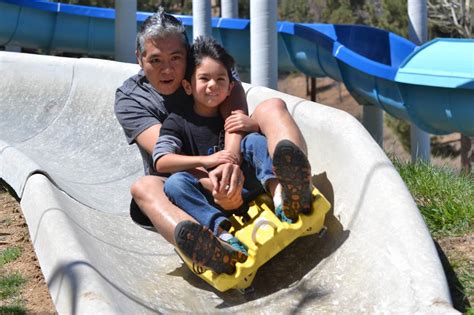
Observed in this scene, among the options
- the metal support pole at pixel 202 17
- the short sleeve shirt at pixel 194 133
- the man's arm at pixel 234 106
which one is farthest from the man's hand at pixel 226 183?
the metal support pole at pixel 202 17

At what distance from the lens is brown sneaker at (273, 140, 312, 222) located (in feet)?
9.96

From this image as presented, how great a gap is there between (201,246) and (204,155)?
70cm

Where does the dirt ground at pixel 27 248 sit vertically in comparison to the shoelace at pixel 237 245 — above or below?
below

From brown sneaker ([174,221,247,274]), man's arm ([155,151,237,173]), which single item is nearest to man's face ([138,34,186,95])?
man's arm ([155,151,237,173])

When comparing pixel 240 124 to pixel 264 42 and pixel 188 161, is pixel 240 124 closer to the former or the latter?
pixel 188 161

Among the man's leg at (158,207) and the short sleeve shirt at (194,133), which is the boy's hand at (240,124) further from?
the man's leg at (158,207)

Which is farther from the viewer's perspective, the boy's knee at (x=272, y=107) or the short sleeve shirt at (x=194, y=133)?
the short sleeve shirt at (x=194, y=133)

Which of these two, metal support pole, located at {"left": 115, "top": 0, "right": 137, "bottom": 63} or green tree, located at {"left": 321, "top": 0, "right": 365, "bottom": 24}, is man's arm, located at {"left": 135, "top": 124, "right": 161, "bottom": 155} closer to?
metal support pole, located at {"left": 115, "top": 0, "right": 137, "bottom": 63}

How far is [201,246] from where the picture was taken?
9.91ft

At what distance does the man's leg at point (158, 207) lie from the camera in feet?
10.7

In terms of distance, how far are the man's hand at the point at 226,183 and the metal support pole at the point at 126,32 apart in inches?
252

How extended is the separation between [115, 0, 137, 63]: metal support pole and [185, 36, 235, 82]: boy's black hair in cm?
594

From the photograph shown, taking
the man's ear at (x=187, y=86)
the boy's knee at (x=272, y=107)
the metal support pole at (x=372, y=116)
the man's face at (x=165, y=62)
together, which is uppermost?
the man's face at (x=165, y=62)

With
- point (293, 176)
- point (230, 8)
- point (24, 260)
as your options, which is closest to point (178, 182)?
point (293, 176)
